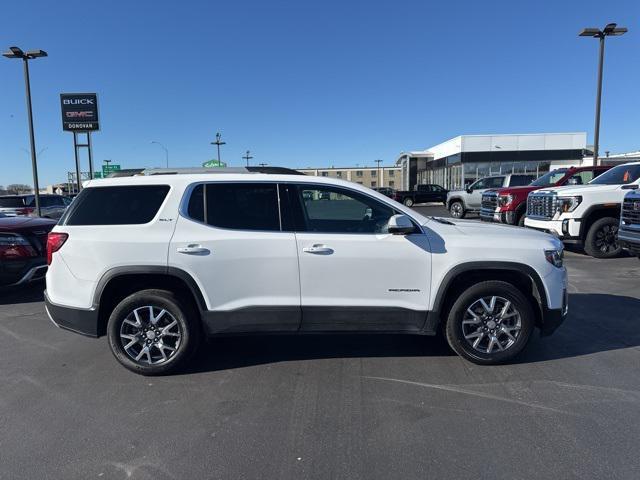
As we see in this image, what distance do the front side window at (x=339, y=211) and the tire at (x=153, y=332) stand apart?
4.28 ft

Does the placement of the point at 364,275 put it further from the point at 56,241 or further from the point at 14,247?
the point at 14,247

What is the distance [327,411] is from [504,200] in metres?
11.7

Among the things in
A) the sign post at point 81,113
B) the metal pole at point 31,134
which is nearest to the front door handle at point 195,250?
the metal pole at point 31,134

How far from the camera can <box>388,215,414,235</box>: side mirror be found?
3.87 metres

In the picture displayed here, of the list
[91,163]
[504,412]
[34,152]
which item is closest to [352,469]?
[504,412]

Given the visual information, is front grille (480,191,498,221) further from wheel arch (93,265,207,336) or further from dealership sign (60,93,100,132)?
dealership sign (60,93,100,132)

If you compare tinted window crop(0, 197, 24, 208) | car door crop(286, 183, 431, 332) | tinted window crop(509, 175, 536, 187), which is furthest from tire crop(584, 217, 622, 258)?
tinted window crop(0, 197, 24, 208)

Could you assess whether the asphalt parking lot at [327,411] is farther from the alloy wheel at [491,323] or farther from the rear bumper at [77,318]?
the rear bumper at [77,318]

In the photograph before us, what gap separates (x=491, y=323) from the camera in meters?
4.13

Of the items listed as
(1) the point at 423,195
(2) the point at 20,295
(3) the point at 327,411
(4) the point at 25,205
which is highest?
(1) the point at 423,195

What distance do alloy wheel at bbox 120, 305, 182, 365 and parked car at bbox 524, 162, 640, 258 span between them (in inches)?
347

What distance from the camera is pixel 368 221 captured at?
4.16 m

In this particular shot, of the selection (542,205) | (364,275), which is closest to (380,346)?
(364,275)

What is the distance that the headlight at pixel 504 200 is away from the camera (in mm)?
13297
